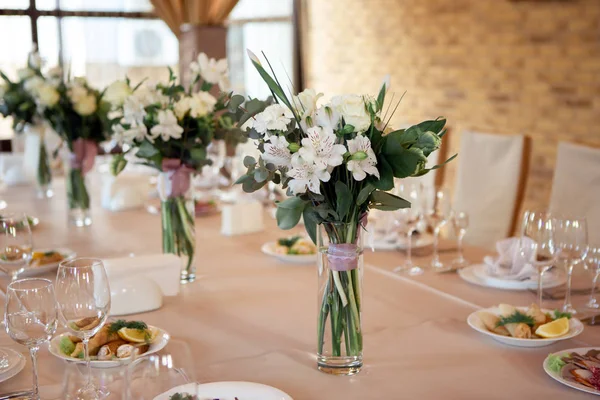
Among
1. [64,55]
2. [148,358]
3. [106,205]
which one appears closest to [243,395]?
A: [148,358]

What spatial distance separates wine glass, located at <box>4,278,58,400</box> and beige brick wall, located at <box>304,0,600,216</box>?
3.46 metres

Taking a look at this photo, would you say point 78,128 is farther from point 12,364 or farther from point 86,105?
point 12,364

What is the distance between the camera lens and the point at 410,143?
1405 millimetres

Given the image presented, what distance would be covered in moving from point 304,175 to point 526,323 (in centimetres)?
62

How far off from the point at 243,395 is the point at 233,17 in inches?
237

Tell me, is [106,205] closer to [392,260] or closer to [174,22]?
[392,260]

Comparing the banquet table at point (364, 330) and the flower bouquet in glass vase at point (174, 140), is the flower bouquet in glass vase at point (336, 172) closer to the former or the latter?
the banquet table at point (364, 330)

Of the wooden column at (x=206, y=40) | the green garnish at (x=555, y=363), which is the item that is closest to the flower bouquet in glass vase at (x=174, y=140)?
the green garnish at (x=555, y=363)

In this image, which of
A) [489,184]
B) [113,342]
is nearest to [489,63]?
[489,184]

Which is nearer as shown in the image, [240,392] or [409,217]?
[240,392]

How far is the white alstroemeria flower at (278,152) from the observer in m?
1.38

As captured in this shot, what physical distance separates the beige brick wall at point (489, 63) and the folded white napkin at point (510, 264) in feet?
7.54

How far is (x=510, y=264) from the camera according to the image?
Result: 207 cm

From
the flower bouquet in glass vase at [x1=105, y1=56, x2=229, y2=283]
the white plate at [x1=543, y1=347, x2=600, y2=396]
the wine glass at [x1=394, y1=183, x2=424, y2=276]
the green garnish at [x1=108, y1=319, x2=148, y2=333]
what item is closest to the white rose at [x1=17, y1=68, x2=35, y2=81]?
the flower bouquet in glass vase at [x1=105, y1=56, x2=229, y2=283]
